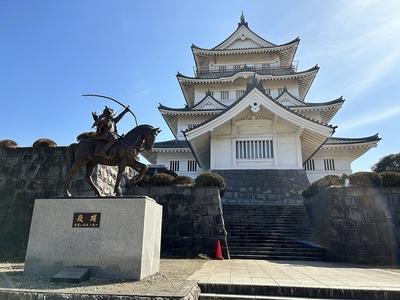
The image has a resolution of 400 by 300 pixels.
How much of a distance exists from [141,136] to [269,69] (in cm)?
2366

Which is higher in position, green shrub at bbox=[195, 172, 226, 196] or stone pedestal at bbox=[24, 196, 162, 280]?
green shrub at bbox=[195, 172, 226, 196]

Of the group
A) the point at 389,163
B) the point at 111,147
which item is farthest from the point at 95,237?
the point at 389,163

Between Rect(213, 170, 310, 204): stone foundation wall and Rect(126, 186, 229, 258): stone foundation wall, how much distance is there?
434 cm

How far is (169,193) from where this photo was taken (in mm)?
11086

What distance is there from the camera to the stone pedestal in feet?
16.0

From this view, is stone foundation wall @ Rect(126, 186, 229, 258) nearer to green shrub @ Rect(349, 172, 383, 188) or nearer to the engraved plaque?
the engraved plaque

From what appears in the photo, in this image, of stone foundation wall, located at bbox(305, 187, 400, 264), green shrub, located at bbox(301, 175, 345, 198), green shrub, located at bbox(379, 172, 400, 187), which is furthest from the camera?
green shrub, located at bbox(301, 175, 345, 198)

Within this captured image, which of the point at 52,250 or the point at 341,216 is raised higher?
the point at 341,216

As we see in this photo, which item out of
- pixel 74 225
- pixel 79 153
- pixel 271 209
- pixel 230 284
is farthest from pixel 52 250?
pixel 271 209

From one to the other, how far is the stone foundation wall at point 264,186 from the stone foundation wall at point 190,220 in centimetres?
434

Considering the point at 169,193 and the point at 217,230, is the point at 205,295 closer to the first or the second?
the point at 217,230

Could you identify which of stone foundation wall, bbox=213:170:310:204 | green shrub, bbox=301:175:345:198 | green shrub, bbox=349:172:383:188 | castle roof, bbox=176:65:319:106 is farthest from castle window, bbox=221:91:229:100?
green shrub, bbox=349:172:383:188

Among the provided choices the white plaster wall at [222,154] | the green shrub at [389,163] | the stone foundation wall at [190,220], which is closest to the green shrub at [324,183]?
the stone foundation wall at [190,220]

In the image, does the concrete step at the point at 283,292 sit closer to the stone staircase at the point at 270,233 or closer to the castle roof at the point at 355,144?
the stone staircase at the point at 270,233
